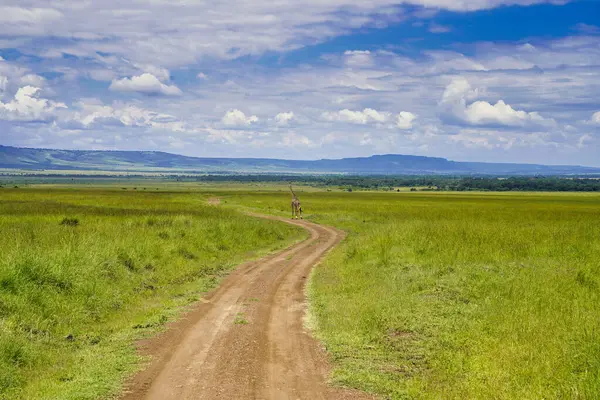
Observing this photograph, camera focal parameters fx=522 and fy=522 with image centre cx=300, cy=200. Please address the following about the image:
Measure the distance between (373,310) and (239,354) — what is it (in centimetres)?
516

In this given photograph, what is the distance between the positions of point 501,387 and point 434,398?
1.33 meters

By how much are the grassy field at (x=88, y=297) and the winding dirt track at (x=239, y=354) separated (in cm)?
78

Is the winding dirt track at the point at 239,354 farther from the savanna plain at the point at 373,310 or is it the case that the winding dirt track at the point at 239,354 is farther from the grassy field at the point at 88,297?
the grassy field at the point at 88,297

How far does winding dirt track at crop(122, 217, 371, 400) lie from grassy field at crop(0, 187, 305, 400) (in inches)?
30.5

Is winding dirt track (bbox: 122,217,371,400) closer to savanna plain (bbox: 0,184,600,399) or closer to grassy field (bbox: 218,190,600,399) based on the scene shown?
savanna plain (bbox: 0,184,600,399)

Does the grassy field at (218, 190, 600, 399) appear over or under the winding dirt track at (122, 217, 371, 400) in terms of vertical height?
over

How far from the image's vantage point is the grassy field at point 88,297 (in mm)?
10927

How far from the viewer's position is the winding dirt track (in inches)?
390

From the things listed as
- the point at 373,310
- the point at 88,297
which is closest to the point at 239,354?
the point at 373,310

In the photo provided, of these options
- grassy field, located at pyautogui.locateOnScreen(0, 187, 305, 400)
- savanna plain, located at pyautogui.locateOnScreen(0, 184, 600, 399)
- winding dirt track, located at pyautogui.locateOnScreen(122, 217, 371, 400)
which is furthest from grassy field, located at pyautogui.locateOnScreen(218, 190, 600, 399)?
grassy field, located at pyautogui.locateOnScreen(0, 187, 305, 400)

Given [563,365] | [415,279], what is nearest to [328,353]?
[563,365]

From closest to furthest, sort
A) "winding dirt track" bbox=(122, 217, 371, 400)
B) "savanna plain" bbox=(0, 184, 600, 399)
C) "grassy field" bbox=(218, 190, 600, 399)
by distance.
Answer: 1. "winding dirt track" bbox=(122, 217, 371, 400)
2. "grassy field" bbox=(218, 190, 600, 399)
3. "savanna plain" bbox=(0, 184, 600, 399)

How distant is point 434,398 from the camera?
9.55 metres

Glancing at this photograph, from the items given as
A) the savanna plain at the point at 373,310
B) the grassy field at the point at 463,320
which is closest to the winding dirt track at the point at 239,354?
the savanna plain at the point at 373,310
